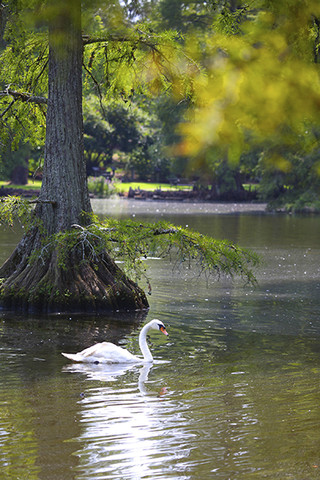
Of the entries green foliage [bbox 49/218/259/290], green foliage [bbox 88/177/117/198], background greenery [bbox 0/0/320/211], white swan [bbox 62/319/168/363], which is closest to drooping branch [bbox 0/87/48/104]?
background greenery [bbox 0/0/320/211]

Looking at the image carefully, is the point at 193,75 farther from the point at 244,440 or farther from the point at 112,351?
the point at 244,440

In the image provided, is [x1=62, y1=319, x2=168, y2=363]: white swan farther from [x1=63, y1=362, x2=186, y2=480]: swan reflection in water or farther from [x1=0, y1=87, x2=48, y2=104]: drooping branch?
[x1=0, y1=87, x2=48, y2=104]: drooping branch

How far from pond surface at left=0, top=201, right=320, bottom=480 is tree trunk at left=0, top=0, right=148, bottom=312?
428 mm

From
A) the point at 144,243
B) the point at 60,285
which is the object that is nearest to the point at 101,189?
the point at 60,285

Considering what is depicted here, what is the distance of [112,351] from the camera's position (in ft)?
32.5

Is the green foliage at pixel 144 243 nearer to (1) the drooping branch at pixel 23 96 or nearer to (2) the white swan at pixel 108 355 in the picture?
(1) the drooping branch at pixel 23 96

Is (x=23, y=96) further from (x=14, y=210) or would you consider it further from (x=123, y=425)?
(x=123, y=425)

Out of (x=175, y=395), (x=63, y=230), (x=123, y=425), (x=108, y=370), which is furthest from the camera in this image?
(x=63, y=230)

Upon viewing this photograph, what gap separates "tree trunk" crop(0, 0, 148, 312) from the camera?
13.6 metres

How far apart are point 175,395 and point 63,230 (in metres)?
6.45

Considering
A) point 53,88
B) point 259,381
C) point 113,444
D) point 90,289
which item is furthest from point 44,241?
point 113,444

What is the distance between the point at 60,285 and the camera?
44.5ft

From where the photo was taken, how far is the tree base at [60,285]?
1359 centimetres

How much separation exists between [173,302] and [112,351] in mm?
6020
